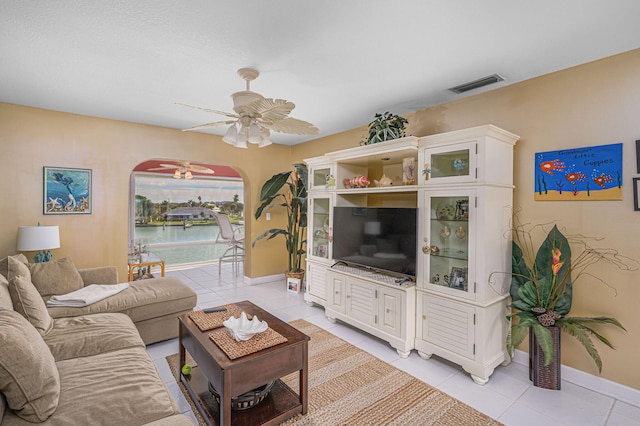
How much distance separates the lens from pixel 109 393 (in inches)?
59.7

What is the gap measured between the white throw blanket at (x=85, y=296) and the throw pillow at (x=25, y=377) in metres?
1.52

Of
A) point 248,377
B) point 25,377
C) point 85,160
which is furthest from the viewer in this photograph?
point 85,160

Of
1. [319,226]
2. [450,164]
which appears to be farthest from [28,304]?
[450,164]

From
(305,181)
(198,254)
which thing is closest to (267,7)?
(305,181)

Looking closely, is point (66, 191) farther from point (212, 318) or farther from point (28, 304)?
point (212, 318)

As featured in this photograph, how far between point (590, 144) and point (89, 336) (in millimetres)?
4012

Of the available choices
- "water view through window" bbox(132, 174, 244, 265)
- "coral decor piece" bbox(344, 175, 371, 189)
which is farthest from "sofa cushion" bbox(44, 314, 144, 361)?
"water view through window" bbox(132, 174, 244, 265)

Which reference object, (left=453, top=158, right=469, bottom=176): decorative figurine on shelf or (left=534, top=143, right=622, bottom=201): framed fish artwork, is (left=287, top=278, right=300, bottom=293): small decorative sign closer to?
(left=453, top=158, right=469, bottom=176): decorative figurine on shelf

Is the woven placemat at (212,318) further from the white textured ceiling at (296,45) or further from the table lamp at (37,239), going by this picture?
the table lamp at (37,239)

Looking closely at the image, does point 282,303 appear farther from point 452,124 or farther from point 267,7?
point 267,7

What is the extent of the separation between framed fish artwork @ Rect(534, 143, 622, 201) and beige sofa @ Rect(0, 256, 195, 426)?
3.04 metres

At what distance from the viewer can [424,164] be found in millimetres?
2871

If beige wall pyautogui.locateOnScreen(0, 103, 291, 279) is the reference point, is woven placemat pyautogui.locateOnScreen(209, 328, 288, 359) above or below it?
below

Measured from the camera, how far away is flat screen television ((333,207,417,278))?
301 cm
